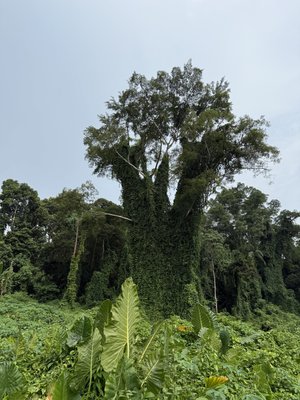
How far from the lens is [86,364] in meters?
2.63

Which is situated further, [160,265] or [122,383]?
[160,265]

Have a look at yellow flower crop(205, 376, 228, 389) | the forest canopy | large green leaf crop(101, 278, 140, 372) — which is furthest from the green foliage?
the forest canopy

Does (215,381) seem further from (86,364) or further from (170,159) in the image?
(170,159)

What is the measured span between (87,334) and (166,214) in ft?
34.1

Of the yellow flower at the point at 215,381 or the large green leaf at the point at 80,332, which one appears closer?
the yellow flower at the point at 215,381

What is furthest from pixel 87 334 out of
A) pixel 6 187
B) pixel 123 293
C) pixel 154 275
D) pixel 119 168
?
pixel 6 187

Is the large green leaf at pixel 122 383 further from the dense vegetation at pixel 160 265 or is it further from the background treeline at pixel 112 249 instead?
the background treeline at pixel 112 249

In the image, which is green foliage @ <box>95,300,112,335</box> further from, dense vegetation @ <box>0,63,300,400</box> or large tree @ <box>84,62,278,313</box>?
large tree @ <box>84,62,278,313</box>

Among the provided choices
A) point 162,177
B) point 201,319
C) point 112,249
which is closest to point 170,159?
point 162,177

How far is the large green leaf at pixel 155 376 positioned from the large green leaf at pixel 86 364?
0.43m

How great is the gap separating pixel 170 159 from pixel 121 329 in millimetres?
11637

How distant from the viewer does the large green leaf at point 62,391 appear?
233cm

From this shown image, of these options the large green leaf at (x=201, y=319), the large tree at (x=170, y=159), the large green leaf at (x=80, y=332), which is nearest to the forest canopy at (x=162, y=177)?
the large tree at (x=170, y=159)

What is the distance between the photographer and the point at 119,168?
14375mm
